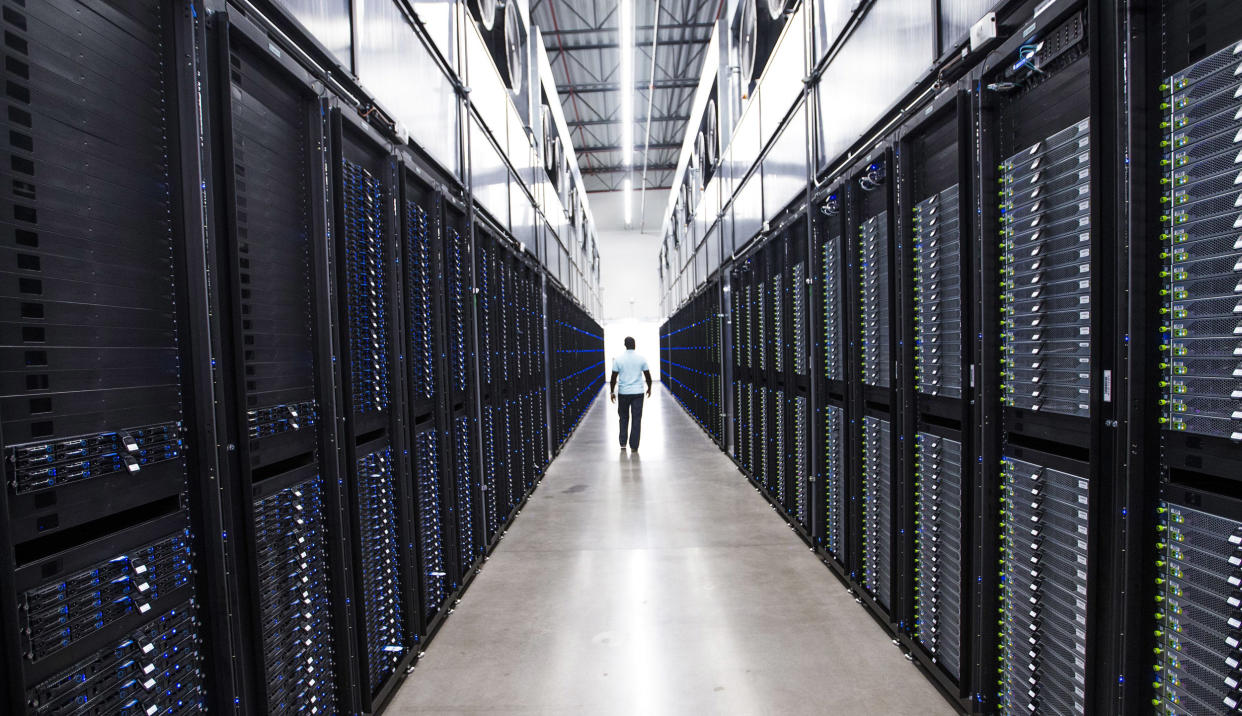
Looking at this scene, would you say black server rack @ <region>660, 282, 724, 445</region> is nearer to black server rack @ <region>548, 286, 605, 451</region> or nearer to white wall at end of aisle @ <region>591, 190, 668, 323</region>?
black server rack @ <region>548, 286, 605, 451</region>

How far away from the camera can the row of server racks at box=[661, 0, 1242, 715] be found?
140 cm

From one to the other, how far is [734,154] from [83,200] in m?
6.83

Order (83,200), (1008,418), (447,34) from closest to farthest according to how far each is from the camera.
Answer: (83,200)
(1008,418)
(447,34)

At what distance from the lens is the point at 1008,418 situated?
7.06 ft

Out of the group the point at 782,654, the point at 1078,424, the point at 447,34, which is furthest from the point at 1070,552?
the point at 447,34

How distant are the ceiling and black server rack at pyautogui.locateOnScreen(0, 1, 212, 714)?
43.6 feet

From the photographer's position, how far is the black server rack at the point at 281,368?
5.56 feet

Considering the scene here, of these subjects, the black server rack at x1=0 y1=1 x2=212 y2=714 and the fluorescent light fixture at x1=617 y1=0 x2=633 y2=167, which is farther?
the fluorescent light fixture at x1=617 y1=0 x2=633 y2=167

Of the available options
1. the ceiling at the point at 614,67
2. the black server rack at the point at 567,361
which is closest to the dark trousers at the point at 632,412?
the black server rack at the point at 567,361

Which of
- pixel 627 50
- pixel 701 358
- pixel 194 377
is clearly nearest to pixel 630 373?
pixel 701 358

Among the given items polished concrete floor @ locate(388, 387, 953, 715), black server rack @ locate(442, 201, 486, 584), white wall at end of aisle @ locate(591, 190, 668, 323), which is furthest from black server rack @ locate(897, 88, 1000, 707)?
white wall at end of aisle @ locate(591, 190, 668, 323)

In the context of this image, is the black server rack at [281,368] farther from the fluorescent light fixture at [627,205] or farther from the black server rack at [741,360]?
the fluorescent light fixture at [627,205]

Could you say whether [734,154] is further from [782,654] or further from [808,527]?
[782,654]

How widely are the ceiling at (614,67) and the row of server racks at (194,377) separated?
1261 cm
